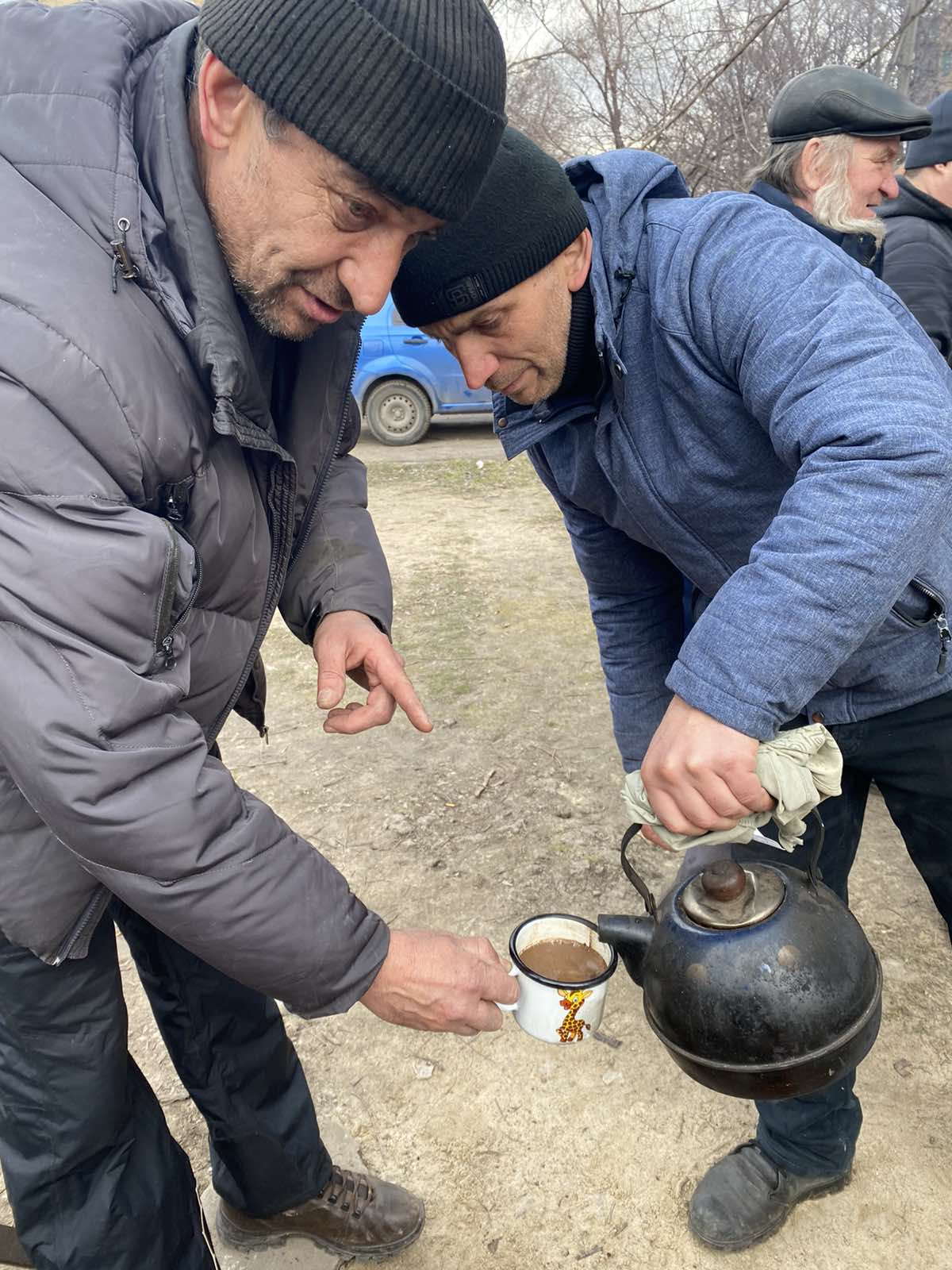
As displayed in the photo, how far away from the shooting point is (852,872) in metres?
3.37

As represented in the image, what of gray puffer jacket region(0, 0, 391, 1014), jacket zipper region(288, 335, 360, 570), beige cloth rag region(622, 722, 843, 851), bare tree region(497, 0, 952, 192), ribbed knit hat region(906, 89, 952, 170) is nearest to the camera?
gray puffer jacket region(0, 0, 391, 1014)

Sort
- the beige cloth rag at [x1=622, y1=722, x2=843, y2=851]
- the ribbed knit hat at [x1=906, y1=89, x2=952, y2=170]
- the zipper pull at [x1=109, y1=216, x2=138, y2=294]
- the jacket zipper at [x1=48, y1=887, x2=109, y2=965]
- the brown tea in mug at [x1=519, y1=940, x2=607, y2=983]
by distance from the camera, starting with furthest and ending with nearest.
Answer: the ribbed knit hat at [x1=906, y1=89, x2=952, y2=170] < the brown tea in mug at [x1=519, y1=940, x2=607, y2=983] < the jacket zipper at [x1=48, y1=887, x2=109, y2=965] < the beige cloth rag at [x1=622, y1=722, x2=843, y2=851] < the zipper pull at [x1=109, y1=216, x2=138, y2=294]

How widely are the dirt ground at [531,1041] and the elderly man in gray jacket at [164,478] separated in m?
0.85

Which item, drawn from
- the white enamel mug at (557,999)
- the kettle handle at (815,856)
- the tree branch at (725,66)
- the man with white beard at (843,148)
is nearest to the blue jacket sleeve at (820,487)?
the kettle handle at (815,856)

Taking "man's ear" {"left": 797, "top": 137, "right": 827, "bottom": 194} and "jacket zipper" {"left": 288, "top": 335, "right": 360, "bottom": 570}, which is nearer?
"jacket zipper" {"left": 288, "top": 335, "right": 360, "bottom": 570}

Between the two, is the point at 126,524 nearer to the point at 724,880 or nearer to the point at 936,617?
the point at 724,880

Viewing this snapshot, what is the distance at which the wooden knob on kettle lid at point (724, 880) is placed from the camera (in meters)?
1.54

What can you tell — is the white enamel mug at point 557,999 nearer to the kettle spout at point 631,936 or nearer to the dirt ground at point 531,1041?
the kettle spout at point 631,936

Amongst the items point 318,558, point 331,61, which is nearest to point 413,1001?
point 318,558

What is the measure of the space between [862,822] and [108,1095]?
62.4 inches

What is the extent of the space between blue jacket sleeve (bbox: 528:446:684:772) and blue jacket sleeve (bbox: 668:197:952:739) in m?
0.79

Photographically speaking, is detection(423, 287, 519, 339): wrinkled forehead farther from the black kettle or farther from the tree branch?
the tree branch

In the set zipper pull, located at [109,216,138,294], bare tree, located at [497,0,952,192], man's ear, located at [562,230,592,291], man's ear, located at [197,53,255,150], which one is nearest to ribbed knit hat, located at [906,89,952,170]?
man's ear, located at [562,230,592,291]

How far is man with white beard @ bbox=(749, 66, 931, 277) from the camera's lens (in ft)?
10.3
